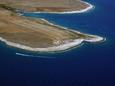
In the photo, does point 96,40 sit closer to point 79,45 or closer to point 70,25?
point 79,45

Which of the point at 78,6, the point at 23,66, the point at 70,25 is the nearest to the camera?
the point at 23,66

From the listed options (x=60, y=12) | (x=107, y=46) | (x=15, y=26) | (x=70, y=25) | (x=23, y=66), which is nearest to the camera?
Result: (x=23, y=66)

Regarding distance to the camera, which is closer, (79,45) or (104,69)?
(104,69)

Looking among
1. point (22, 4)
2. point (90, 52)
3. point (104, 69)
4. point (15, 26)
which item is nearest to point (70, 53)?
point (90, 52)

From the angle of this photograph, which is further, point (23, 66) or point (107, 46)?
point (107, 46)

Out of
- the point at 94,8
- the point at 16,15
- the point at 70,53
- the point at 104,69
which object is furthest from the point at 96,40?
the point at 94,8

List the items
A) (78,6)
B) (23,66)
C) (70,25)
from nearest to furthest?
(23,66) → (70,25) → (78,6)

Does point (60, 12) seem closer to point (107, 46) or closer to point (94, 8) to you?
point (94, 8)

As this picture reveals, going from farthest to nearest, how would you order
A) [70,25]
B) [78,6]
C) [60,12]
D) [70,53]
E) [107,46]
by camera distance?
1. [78,6]
2. [60,12]
3. [70,25]
4. [107,46]
5. [70,53]

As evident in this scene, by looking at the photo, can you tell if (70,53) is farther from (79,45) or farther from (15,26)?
(15,26)
